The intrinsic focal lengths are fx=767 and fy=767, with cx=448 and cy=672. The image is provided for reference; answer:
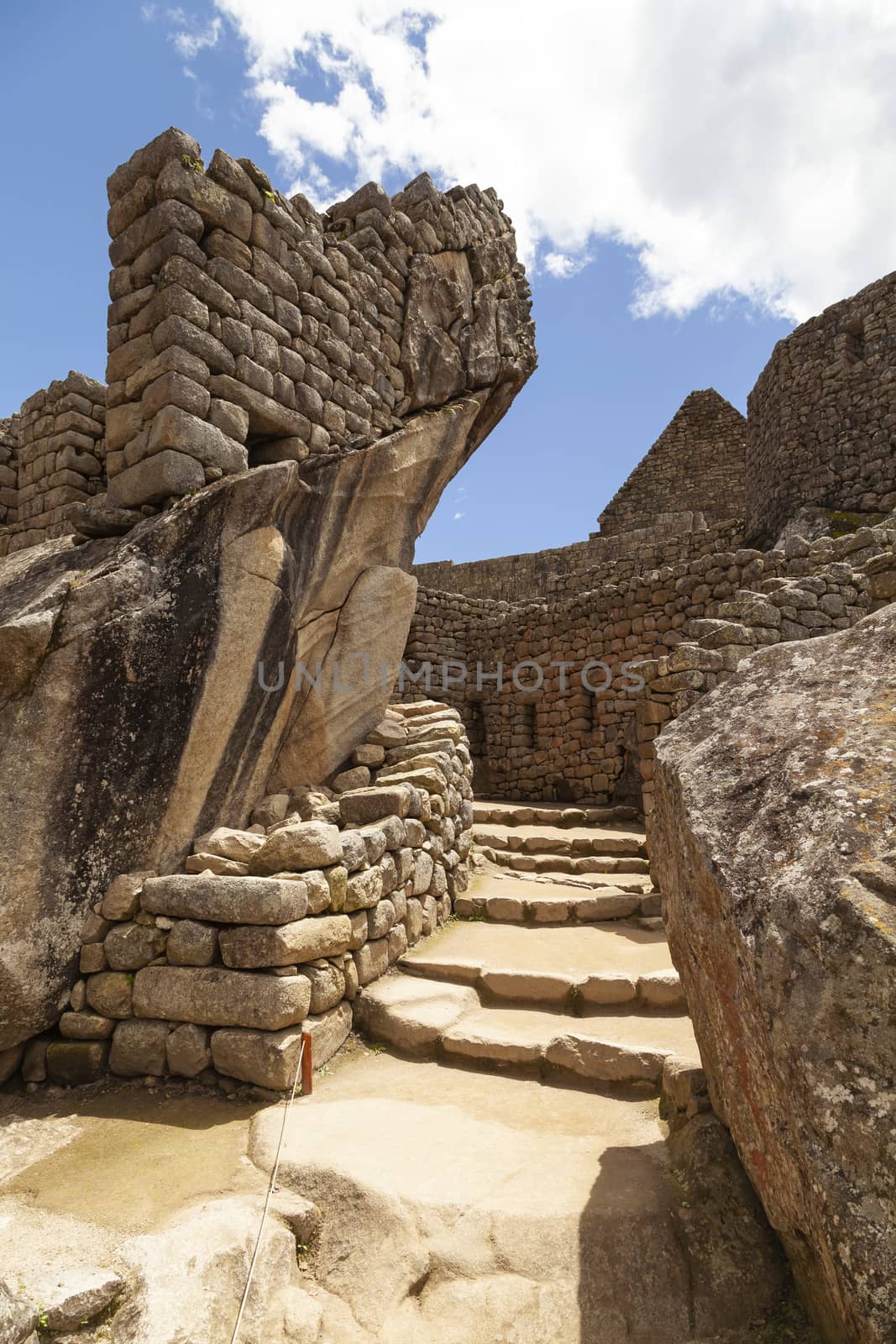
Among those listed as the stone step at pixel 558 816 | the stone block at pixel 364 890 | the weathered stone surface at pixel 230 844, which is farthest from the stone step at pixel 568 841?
the weathered stone surface at pixel 230 844

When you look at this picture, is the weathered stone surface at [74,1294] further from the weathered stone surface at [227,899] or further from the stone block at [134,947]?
the stone block at [134,947]

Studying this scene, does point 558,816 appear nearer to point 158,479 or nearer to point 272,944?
point 272,944

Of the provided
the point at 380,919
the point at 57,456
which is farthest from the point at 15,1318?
the point at 57,456

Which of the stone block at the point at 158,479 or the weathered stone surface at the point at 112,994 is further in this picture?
the stone block at the point at 158,479

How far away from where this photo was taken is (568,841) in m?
8.41

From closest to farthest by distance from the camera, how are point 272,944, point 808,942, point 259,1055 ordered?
point 808,942 < point 259,1055 < point 272,944

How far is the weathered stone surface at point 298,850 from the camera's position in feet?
14.9

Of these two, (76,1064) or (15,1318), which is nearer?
(15,1318)

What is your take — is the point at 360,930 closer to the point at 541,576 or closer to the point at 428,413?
the point at 428,413

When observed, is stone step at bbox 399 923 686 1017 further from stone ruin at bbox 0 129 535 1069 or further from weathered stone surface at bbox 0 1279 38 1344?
weathered stone surface at bbox 0 1279 38 1344

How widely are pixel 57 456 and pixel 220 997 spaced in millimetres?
4755

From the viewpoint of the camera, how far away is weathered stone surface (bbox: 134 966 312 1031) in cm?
404

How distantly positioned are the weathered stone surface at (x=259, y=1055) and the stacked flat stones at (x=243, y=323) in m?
3.46

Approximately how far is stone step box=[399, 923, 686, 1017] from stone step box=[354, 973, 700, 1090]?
0.37 ft
